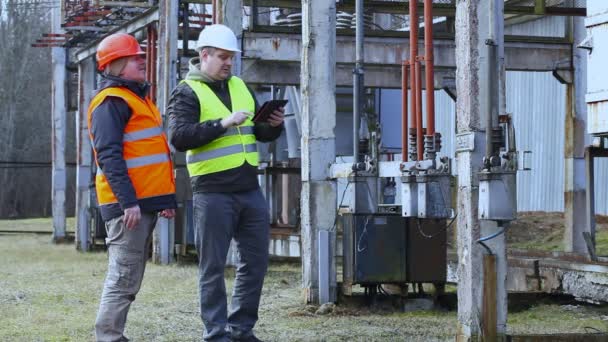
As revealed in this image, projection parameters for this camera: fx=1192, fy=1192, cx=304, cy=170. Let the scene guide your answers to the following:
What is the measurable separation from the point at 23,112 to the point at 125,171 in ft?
171

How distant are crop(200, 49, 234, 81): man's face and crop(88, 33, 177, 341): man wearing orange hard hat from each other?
46 cm

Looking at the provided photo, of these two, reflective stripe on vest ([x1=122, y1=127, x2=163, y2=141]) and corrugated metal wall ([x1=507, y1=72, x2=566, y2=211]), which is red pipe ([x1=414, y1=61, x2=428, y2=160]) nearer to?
reflective stripe on vest ([x1=122, y1=127, x2=163, y2=141])

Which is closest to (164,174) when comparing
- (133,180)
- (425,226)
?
(133,180)

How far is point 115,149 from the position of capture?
7.18 m

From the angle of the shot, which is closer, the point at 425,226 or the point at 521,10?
the point at 425,226

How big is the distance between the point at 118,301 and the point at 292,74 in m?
9.53

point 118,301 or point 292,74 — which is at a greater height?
point 292,74

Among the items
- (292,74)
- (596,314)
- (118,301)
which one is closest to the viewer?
(118,301)

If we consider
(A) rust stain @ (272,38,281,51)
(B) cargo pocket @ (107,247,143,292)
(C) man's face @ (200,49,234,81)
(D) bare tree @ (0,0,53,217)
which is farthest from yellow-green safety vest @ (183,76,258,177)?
(D) bare tree @ (0,0,53,217)

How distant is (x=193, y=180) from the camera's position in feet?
25.5

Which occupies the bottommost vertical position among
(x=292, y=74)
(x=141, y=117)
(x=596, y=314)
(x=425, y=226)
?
(x=596, y=314)

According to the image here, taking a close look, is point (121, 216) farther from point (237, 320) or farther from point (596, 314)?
point (596, 314)

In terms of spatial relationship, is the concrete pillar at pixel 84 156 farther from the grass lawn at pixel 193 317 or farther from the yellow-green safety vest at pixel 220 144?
the yellow-green safety vest at pixel 220 144

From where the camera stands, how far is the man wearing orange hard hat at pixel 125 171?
7184mm
